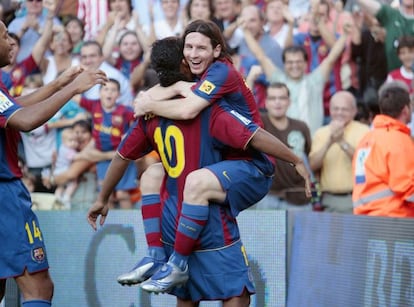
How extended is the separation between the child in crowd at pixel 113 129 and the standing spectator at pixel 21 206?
4753 millimetres

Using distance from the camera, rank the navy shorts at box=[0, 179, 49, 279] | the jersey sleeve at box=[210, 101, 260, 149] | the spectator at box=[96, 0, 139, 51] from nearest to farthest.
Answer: the jersey sleeve at box=[210, 101, 260, 149]
the navy shorts at box=[0, 179, 49, 279]
the spectator at box=[96, 0, 139, 51]

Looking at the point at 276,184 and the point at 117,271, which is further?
the point at 276,184

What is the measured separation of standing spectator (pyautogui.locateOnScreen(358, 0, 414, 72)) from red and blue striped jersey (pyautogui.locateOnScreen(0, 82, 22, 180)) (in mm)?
5154

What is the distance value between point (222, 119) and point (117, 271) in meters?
3.18

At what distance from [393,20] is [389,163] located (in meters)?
2.77

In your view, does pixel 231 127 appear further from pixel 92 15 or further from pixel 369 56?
pixel 92 15

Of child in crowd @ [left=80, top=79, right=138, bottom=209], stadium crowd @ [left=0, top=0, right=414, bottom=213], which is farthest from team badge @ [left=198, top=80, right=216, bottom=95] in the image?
child in crowd @ [left=80, top=79, right=138, bottom=209]

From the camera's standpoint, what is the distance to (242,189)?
5.78 m

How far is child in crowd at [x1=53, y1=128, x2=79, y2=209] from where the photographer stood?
11.6 meters

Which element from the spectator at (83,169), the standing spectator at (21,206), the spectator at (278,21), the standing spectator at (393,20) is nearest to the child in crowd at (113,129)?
the spectator at (83,169)

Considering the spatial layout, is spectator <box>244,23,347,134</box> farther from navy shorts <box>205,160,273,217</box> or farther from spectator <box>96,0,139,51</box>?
navy shorts <box>205,160,273,217</box>

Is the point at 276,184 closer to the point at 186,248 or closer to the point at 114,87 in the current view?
the point at 114,87

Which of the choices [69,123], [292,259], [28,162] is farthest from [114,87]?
[292,259]

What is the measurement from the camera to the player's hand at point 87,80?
5926 millimetres
